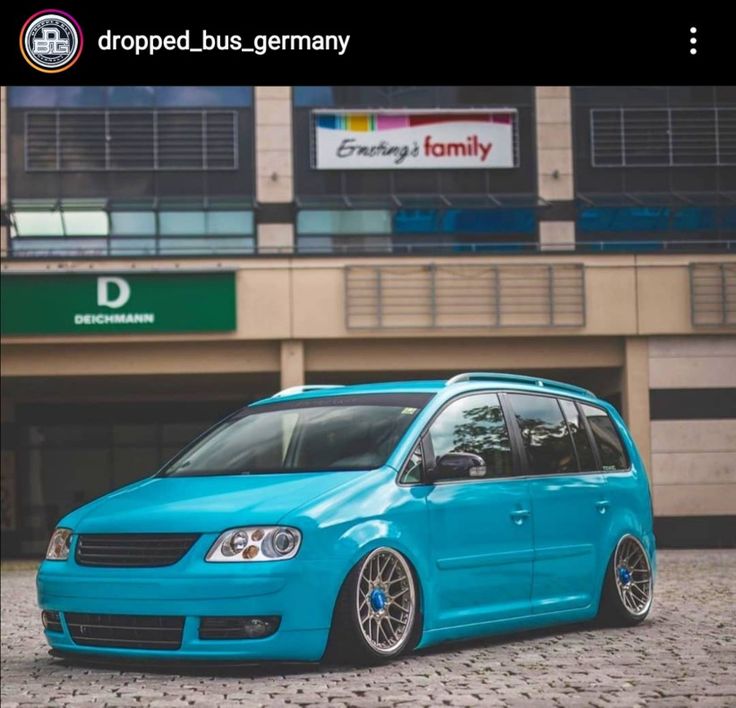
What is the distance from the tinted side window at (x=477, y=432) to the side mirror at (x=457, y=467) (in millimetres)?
156

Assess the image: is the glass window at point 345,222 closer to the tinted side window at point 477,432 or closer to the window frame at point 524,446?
the window frame at point 524,446

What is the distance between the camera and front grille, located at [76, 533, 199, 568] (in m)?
7.89

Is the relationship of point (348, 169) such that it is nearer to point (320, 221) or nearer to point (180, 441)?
point (320, 221)

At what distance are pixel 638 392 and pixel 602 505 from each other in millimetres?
5472

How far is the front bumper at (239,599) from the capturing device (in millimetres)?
7723

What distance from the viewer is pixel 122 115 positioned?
32.1 m

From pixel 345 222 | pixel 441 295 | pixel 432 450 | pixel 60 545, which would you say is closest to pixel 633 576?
pixel 432 450

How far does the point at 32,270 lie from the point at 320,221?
19.0ft

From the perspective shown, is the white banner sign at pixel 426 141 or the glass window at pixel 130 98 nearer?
the white banner sign at pixel 426 141

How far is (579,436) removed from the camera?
32.3 feet

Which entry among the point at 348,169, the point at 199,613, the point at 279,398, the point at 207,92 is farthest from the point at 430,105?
the point at 199,613

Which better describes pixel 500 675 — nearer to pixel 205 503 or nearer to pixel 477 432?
pixel 205 503
